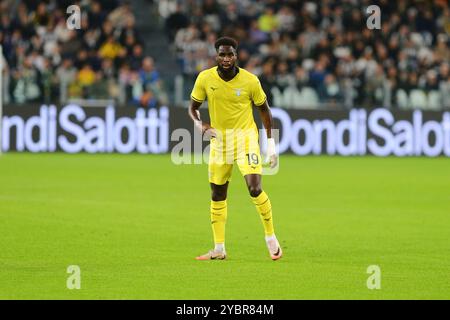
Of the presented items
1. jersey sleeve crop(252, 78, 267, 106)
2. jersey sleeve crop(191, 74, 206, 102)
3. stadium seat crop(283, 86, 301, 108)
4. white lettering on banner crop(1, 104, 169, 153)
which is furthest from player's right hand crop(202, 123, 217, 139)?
stadium seat crop(283, 86, 301, 108)

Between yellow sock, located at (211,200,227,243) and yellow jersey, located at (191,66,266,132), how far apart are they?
78 centimetres

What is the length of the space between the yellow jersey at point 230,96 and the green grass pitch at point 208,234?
1.42 m

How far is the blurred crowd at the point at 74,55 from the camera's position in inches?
1093

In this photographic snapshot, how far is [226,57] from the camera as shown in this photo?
36.1 feet

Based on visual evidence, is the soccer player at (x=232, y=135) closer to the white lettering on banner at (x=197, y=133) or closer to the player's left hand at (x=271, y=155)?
the player's left hand at (x=271, y=155)

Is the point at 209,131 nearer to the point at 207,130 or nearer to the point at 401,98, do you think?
the point at 207,130

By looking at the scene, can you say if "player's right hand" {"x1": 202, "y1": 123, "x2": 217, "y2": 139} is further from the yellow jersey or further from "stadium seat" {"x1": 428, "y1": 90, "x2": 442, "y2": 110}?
"stadium seat" {"x1": 428, "y1": 90, "x2": 442, "y2": 110}

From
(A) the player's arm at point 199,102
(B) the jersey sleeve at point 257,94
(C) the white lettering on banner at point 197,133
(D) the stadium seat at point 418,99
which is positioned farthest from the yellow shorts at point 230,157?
(D) the stadium seat at point 418,99

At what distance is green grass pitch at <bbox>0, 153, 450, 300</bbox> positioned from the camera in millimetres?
9719

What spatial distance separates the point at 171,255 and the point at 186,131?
1675 centimetres

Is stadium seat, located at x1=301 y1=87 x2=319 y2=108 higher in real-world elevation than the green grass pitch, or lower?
higher

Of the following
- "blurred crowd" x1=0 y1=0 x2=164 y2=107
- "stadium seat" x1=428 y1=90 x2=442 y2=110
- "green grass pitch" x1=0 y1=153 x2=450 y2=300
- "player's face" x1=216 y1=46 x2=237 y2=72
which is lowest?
"green grass pitch" x1=0 y1=153 x2=450 y2=300

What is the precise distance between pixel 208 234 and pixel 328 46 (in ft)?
56.7
